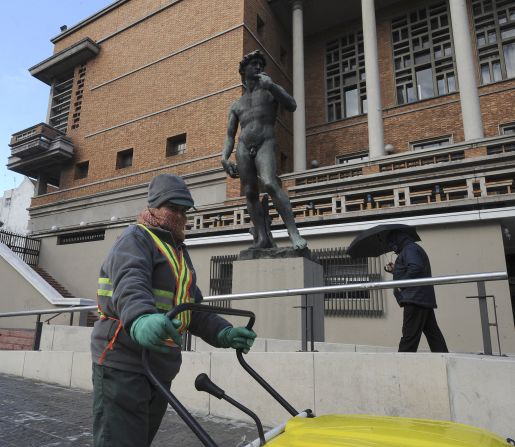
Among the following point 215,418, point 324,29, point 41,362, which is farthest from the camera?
point 324,29

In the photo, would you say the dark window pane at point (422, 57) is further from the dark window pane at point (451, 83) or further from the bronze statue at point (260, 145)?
the bronze statue at point (260, 145)

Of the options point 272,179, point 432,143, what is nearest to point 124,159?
point 432,143

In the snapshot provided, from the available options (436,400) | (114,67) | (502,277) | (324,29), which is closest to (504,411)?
(436,400)

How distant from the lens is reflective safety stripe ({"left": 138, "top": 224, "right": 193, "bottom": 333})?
7.03 ft

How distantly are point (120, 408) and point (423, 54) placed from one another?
20953 mm

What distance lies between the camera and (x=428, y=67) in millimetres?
18812

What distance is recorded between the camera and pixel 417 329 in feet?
14.7

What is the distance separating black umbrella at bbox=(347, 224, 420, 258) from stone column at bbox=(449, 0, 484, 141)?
10.7m

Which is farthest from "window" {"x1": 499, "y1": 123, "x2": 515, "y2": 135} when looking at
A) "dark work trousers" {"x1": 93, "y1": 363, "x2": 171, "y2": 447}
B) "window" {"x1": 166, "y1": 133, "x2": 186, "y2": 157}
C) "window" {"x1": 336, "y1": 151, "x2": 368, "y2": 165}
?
"dark work trousers" {"x1": 93, "y1": 363, "x2": 171, "y2": 447}

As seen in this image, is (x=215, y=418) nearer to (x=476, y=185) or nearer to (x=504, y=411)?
(x=504, y=411)

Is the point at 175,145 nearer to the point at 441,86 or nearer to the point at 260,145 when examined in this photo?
the point at 441,86

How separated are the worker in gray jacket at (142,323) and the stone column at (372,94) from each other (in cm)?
1459

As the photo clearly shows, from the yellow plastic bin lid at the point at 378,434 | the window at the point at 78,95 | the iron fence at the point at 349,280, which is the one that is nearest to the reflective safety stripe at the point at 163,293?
the yellow plastic bin lid at the point at 378,434

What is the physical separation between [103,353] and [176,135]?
17661 mm
